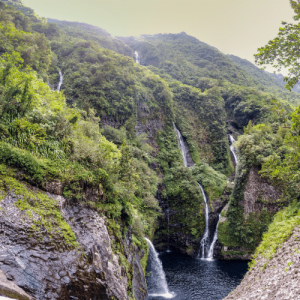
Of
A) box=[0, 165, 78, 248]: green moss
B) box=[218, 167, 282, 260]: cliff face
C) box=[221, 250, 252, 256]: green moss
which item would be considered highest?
box=[0, 165, 78, 248]: green moss

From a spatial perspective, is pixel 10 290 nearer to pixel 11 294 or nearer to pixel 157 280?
pixel 11 294

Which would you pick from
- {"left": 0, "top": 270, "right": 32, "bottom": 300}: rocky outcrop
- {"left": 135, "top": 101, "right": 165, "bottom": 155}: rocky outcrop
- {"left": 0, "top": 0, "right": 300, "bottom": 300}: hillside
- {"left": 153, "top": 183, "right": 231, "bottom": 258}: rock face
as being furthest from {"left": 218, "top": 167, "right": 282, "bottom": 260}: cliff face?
{"left": 0, "top": 270, "right": 32, "bottom": 300}: rocky outcrop

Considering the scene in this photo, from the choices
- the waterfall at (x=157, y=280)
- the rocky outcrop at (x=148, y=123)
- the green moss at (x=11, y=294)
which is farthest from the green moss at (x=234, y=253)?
the green moss at (x=11, y=294)

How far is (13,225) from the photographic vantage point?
6109 mm

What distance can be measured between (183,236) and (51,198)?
20.2m

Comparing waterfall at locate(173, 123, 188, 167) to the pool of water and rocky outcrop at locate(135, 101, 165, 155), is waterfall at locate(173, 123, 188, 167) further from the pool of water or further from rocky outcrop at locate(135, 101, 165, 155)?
the pool of water

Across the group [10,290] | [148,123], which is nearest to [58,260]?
[10,290]

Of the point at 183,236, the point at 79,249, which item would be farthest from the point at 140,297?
the point at 183,236

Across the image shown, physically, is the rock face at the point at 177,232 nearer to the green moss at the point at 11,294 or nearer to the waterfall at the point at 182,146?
the waterfall at the point at 182,146

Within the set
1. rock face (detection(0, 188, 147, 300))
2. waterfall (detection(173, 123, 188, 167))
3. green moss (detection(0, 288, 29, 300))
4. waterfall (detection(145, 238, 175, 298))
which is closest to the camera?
green moss (detection(0, 288, 29, 300))

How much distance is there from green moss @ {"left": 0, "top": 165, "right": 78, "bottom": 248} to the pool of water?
11.1m

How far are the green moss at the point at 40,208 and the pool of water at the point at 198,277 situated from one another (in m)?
11.1

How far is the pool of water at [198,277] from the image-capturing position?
15365 millimetres

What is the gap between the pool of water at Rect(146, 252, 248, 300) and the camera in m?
15.4
